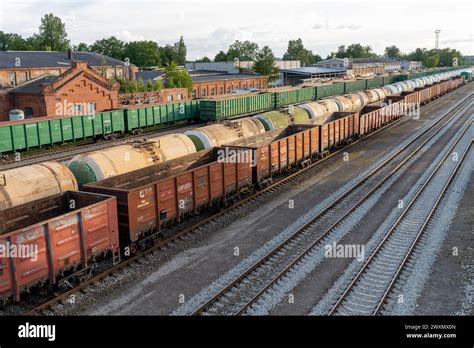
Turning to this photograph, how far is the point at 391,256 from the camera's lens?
49.3ft

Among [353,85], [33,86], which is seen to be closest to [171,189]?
[33,86]

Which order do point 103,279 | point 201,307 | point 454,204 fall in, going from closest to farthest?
point 201,307, point 103,279, point 454,204

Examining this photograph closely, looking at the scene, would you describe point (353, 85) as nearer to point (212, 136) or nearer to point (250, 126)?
point (250, 126)

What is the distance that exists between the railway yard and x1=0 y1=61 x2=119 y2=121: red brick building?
24.9 metres

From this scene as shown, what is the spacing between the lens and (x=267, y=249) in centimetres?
1552

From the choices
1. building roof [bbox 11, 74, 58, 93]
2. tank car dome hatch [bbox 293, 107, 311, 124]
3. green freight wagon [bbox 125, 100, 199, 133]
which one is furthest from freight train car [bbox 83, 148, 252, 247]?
building roof [bbox 11, 74, 58, 93]

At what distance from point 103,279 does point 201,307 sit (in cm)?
357

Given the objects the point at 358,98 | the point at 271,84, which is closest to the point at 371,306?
the point at 358,98

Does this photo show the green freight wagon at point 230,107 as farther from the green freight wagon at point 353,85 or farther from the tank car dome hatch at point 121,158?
the tank car dome hatch at point 121,158

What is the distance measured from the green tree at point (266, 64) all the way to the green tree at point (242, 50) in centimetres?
6665

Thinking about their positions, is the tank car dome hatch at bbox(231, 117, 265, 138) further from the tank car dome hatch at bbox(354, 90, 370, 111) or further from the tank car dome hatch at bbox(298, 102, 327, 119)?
the tank car dome hatch at bbox(354, 90, 370, 111)

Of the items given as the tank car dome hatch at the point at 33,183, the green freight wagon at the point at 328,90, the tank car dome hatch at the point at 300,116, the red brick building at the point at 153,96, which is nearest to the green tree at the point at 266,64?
the green freight wagon at the point at 328,90
